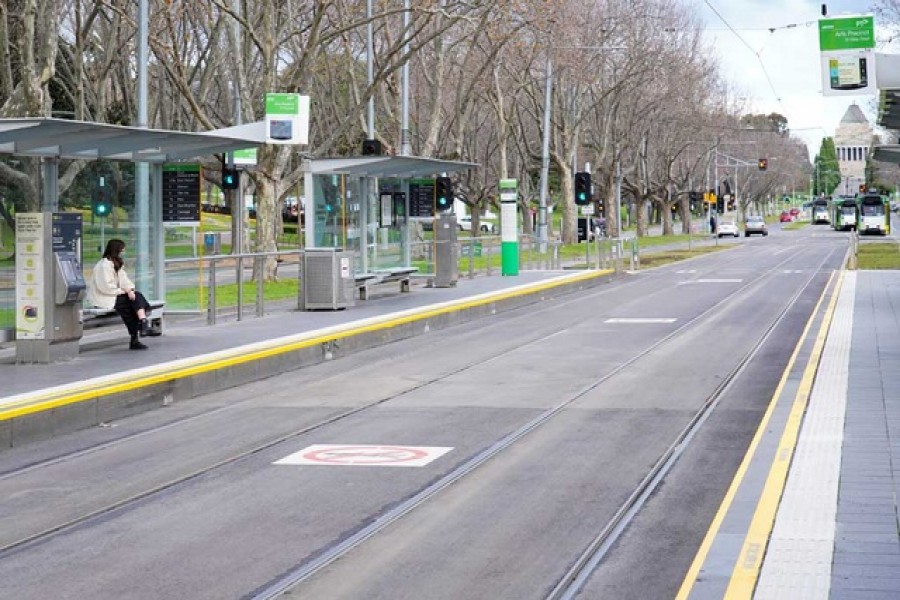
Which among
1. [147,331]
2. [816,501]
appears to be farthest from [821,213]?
[816,501]

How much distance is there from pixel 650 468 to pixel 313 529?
10.3ft

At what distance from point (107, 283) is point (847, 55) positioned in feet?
71.7

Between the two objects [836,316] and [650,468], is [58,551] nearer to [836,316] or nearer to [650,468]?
[650,468]

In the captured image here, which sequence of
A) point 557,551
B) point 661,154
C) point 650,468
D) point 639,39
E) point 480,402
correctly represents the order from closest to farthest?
point 557,551 < point 650,468 < point 480,402 < point 639,39 < point 661,154

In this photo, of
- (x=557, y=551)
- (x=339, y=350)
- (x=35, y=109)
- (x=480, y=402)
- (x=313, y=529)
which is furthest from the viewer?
(x=35, y=109)

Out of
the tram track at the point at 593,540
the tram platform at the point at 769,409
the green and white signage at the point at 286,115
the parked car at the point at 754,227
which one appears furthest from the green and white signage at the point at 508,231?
the parked car at the point at 754,227

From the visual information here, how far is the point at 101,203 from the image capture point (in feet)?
62.9

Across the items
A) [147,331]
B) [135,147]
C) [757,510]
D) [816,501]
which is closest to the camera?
[757,510]

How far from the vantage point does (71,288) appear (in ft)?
54.9

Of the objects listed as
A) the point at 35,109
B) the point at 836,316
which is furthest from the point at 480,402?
the point at 35,109

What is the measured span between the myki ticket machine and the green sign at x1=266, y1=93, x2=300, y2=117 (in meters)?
11.4

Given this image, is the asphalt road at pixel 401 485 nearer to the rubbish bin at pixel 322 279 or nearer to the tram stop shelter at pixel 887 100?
the tram stop shelter at pixel 887 100

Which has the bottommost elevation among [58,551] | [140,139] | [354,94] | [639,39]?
[58,551]

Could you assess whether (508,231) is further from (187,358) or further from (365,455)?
(365,455)
